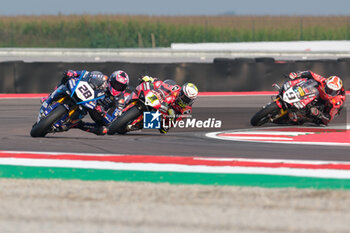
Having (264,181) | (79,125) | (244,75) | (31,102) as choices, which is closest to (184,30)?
(244,75)

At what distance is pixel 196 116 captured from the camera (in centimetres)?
1529

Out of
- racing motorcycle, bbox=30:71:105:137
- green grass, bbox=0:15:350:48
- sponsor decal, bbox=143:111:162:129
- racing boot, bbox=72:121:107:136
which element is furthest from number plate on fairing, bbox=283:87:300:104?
green grass, bbox=0:15:350:48

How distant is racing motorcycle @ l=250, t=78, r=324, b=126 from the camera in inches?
473

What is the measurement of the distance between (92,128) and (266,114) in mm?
3266

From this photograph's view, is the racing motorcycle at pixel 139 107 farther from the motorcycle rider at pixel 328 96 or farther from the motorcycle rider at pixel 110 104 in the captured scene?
the motorcycle rider at pixel 328 96

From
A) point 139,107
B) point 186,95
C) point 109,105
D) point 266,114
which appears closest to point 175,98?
point 186,95

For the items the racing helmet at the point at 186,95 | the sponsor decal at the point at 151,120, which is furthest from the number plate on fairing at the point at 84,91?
the racing helmet at the point at 186,95

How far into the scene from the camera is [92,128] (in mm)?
10859

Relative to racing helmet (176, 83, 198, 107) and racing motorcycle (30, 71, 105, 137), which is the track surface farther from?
racing helmet (176, 83, 198, 107)

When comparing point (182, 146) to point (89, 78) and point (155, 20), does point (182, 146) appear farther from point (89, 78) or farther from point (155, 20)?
point (155, 20)

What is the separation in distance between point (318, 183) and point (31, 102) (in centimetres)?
1132

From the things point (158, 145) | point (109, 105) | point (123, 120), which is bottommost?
point (158, 145)

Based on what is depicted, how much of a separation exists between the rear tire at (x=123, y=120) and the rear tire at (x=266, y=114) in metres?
2.57

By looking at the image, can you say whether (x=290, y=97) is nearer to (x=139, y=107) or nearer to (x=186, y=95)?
(x=186, y=95)
